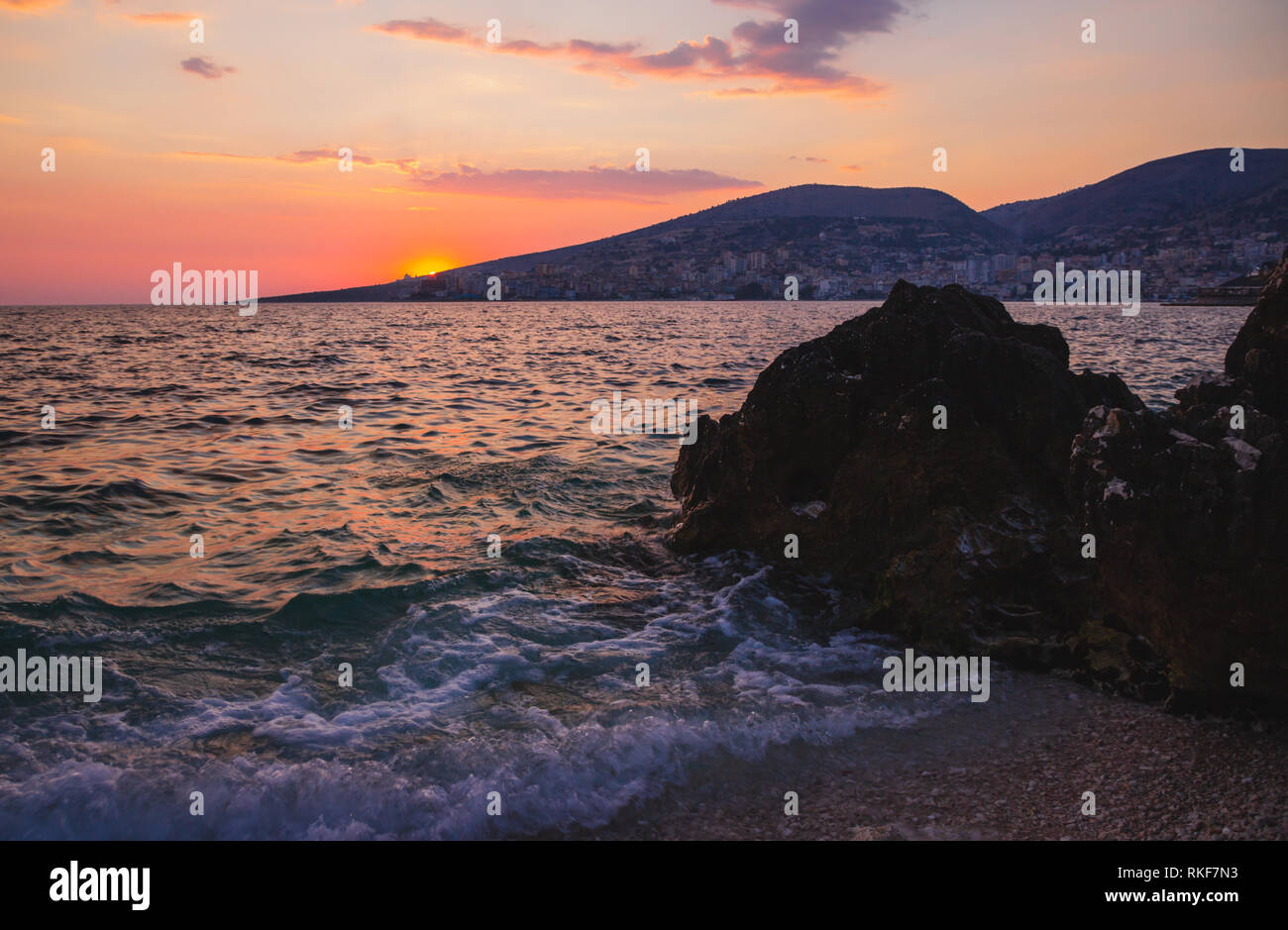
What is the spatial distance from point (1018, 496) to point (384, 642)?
6.17m

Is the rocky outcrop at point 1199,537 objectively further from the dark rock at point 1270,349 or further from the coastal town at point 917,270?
the coastal town at point 917,270

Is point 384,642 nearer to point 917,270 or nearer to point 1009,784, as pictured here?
point 1009,784

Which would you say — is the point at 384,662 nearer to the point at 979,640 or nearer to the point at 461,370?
the point at 979,640

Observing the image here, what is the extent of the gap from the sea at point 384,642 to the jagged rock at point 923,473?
0.54 m

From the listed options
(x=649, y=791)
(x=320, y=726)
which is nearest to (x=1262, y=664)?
(x=649, y=791)

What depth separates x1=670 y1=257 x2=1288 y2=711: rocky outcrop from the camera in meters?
5.54

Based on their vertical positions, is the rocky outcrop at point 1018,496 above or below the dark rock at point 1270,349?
below

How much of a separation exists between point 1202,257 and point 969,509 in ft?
625

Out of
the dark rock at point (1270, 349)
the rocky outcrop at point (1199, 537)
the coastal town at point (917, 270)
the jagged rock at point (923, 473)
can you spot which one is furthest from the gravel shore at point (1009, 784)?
the coastal town at point (917, 270)

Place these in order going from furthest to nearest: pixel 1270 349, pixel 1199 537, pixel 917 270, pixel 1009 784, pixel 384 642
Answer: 1. pixel 917 270
2. pixel 384 642
3. pixel 1270 349
4. pixel 1199 537
5. pixel 1009 784

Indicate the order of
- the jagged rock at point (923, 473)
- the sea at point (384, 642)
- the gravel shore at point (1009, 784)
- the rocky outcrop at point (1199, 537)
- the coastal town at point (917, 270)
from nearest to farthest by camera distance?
the gravel shore at point (1009, 784) < the sea at point (384, 642) < the rocky outcrop at point (1199, 537) < the jagged rock at point (923, 473) < the coastal town at point (917, 270)

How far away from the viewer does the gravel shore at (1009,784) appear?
466cm

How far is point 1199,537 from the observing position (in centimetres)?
557

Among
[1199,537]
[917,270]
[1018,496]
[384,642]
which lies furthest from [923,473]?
[917,270]
